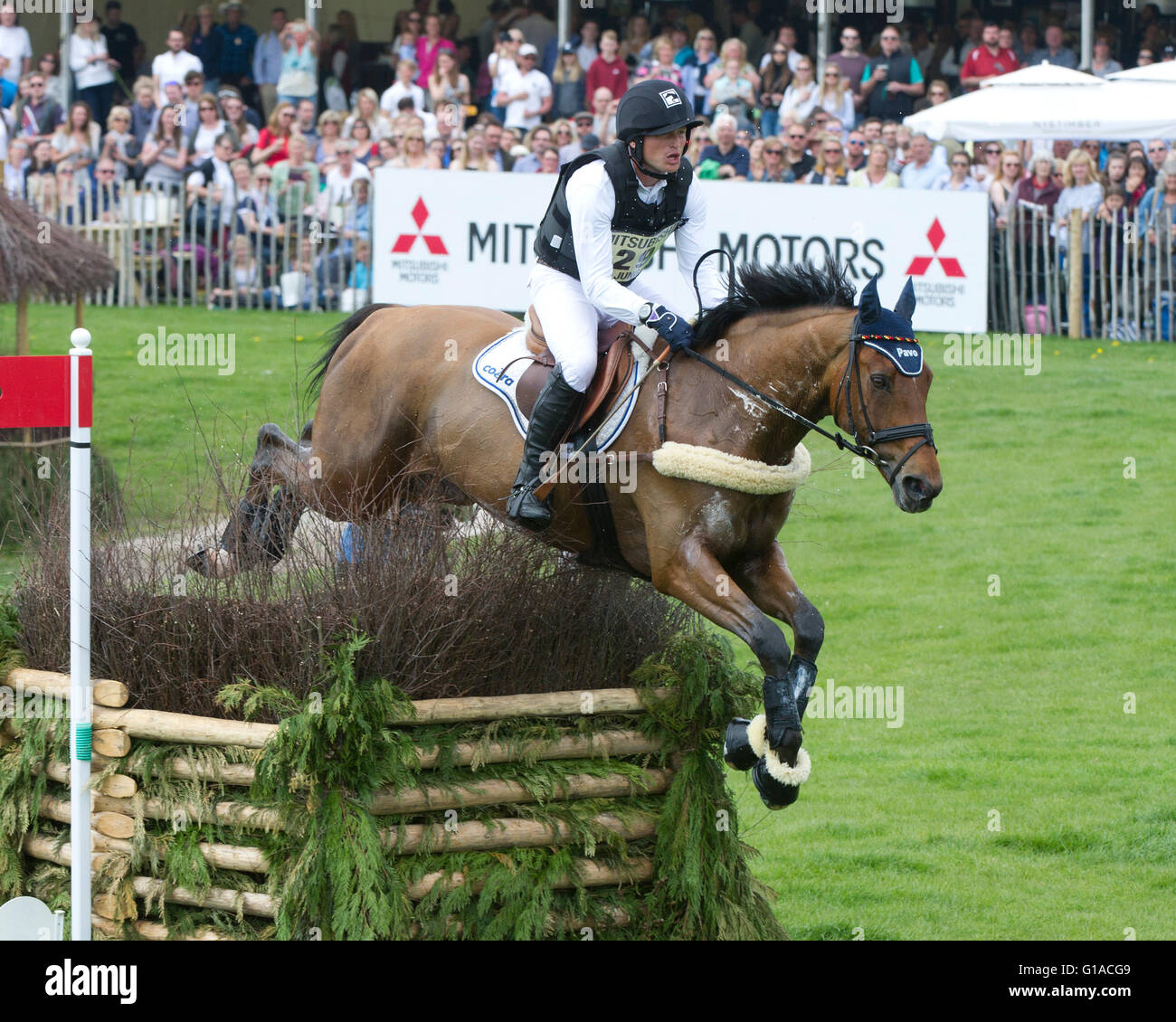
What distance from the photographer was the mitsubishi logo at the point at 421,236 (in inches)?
575

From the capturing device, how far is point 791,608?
6.04 meters

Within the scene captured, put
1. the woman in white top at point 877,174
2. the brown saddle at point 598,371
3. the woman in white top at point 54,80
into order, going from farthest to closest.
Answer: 1. the woman in white top at point 54,80
2. the woman in white top at point 877,174
3. the brown saddle at point 598,371

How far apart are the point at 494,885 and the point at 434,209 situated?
992cm

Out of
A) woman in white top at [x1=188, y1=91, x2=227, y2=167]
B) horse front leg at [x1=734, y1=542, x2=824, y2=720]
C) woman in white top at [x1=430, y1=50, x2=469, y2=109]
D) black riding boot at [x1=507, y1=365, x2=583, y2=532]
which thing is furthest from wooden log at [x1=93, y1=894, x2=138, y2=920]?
woman in white top at [x1=430, y1=50, x2=469, y2=109]

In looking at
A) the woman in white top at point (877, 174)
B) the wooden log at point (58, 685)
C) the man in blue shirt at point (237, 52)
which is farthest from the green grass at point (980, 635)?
the man in blue shirt at point (237, 52)

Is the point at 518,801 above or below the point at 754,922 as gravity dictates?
above

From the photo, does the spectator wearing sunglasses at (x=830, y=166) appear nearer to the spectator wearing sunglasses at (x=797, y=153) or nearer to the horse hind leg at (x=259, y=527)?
the spectator wearing sunglasses at (x=797, y=153)

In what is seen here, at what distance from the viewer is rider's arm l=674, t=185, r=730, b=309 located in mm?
6543

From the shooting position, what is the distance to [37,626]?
621 cm

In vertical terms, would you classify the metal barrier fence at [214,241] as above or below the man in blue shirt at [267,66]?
below

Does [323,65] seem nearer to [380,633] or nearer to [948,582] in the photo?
[948,582]

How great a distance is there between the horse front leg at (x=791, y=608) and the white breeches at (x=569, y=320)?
934 mm

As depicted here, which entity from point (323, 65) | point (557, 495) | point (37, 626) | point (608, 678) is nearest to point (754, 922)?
point (608, 678)
